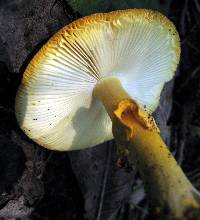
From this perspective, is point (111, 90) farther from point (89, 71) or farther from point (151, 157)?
point (151, 157)

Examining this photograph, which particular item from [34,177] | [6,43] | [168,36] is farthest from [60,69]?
[34,177]

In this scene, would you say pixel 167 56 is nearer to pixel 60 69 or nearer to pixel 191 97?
pixel 60 69

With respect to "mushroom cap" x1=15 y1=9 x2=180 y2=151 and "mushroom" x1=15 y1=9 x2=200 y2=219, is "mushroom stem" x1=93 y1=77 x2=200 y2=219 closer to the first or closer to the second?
"mushroom" x1=15 y1=9 x2=200 y2=219

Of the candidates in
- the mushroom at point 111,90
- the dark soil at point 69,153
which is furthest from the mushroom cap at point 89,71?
the dark soil at point 69,153

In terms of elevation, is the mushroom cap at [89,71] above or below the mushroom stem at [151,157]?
above

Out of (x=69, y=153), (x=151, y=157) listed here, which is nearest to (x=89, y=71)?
(x=151, y=157)

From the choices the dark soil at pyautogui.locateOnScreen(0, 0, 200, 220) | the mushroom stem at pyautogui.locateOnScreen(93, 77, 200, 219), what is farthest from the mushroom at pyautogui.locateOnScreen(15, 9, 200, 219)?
the dark soil at pyautogui.locateOnScreen(0, 0, 200, 220)

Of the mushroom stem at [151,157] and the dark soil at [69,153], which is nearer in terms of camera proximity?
the mushroom stem at [151,157]

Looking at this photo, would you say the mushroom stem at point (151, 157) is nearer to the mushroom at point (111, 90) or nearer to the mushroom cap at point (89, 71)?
the mushroom at point (111, 90)
